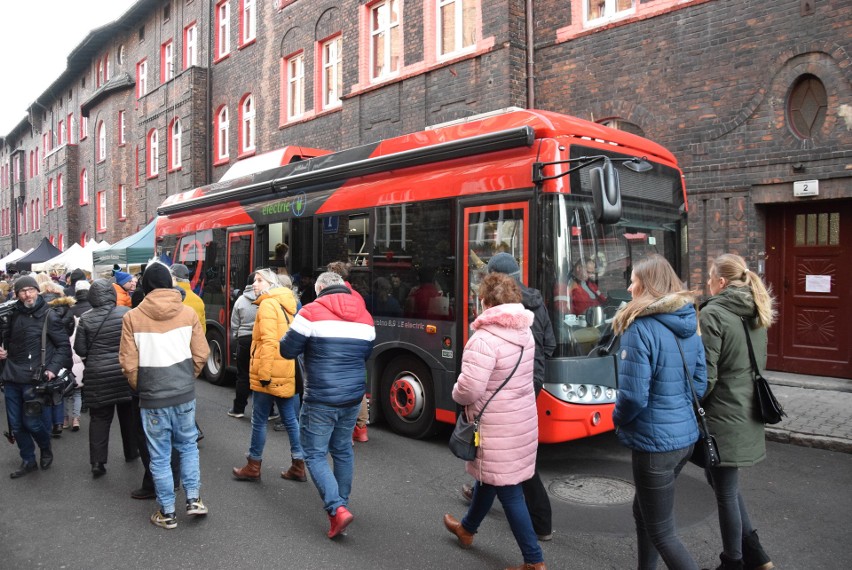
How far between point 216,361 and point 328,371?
6.40 metres

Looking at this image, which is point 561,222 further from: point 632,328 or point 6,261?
point 6,261

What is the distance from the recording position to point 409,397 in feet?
22.2

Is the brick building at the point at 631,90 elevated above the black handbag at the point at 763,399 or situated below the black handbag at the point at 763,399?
above

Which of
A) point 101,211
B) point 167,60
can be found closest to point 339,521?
point 167,60

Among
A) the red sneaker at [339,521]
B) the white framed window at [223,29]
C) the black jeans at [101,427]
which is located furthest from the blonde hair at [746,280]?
the white framed window at [223,29]

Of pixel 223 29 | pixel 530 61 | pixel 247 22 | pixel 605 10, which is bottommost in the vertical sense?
pixel 530 61

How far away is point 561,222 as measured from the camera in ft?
17.8

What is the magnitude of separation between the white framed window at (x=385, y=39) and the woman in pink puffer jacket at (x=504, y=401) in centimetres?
1246

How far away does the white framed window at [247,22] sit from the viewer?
21.1 metres

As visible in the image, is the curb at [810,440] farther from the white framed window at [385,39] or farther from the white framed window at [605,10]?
the white framed window at [385,39]

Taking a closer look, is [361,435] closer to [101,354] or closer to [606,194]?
[101,354]

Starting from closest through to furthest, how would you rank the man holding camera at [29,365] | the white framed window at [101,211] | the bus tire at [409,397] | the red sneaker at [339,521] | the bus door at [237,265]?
the red sneaker at [339,521], the man holding camera at [29,365], the bus tire at [409,397], the bus door at [237,265], the white framed window at [101,211]

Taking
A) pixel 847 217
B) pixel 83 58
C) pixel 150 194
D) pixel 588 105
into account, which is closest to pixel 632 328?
pixel 847 217

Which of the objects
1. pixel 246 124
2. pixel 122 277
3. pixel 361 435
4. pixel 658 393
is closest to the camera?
pixel 658 393
